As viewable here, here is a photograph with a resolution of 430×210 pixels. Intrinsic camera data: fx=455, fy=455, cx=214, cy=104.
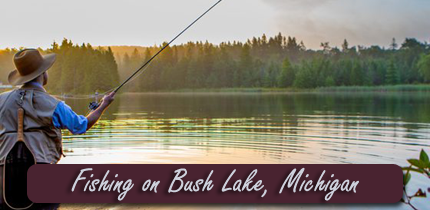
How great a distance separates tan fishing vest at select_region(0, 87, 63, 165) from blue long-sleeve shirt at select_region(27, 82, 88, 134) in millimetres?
49

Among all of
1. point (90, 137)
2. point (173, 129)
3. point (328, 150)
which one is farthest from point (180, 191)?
point (173, 129)

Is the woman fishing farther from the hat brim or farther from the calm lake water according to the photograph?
the calm lake water

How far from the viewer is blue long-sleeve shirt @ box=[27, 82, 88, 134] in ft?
13.2

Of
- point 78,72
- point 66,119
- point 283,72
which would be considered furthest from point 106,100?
point 283,72

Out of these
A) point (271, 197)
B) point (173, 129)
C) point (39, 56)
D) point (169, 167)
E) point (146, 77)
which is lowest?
point (146, 77)

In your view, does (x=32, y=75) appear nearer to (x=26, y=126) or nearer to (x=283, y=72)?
(x=26, y=126)

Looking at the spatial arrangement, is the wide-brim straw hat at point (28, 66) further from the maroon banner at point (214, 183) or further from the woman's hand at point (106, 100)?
the maroon banner at point (214, 183)

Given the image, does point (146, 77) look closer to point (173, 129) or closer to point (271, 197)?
point (173, 129)

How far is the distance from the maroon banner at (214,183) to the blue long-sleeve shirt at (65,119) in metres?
0.52

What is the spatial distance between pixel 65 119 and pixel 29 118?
0.30 metres

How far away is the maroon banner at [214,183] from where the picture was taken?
4.59 meters

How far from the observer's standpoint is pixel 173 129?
2006 cm

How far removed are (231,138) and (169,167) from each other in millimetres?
11926

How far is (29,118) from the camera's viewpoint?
3.95 meters
